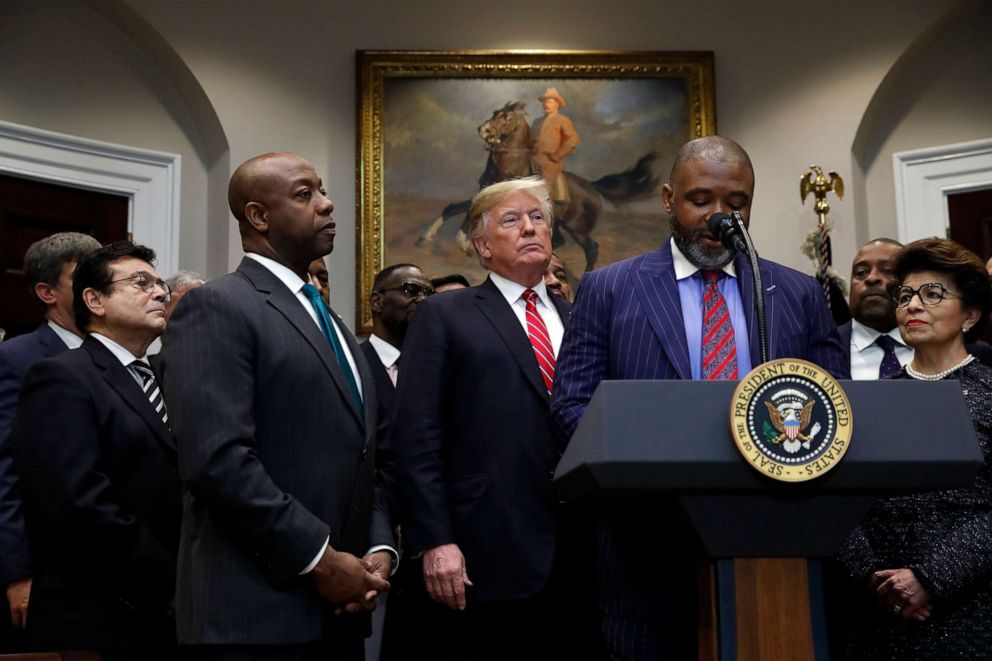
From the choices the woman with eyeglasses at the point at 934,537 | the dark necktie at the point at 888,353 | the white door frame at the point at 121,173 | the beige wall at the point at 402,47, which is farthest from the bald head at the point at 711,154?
the white door frame at the point at 121,173

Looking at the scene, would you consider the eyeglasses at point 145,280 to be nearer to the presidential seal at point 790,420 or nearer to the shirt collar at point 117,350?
the shirt collar at point 117,350

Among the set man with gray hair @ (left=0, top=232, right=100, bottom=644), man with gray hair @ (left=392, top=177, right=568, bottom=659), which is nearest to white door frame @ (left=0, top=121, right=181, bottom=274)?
man with gray hair @ (left=0, top=232, right=100, bottom=644)

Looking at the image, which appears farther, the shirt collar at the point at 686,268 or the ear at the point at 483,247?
the ear at the point at 483,247

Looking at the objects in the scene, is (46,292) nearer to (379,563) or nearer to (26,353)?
(26,353)

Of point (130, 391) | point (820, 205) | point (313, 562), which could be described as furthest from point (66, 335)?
point (820, 205)

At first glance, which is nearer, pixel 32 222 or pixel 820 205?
pixel 32 222

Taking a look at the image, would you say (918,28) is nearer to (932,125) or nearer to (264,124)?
(932,125)

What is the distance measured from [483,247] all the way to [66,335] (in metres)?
1.52

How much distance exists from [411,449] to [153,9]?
15.2 feet

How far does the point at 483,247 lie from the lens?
13.1ft

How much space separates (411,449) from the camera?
3.52m

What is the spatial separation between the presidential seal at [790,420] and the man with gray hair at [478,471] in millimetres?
1501

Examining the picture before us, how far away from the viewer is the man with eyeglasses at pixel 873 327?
4.91 metres

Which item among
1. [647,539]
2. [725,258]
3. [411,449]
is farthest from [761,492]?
[411,449]
